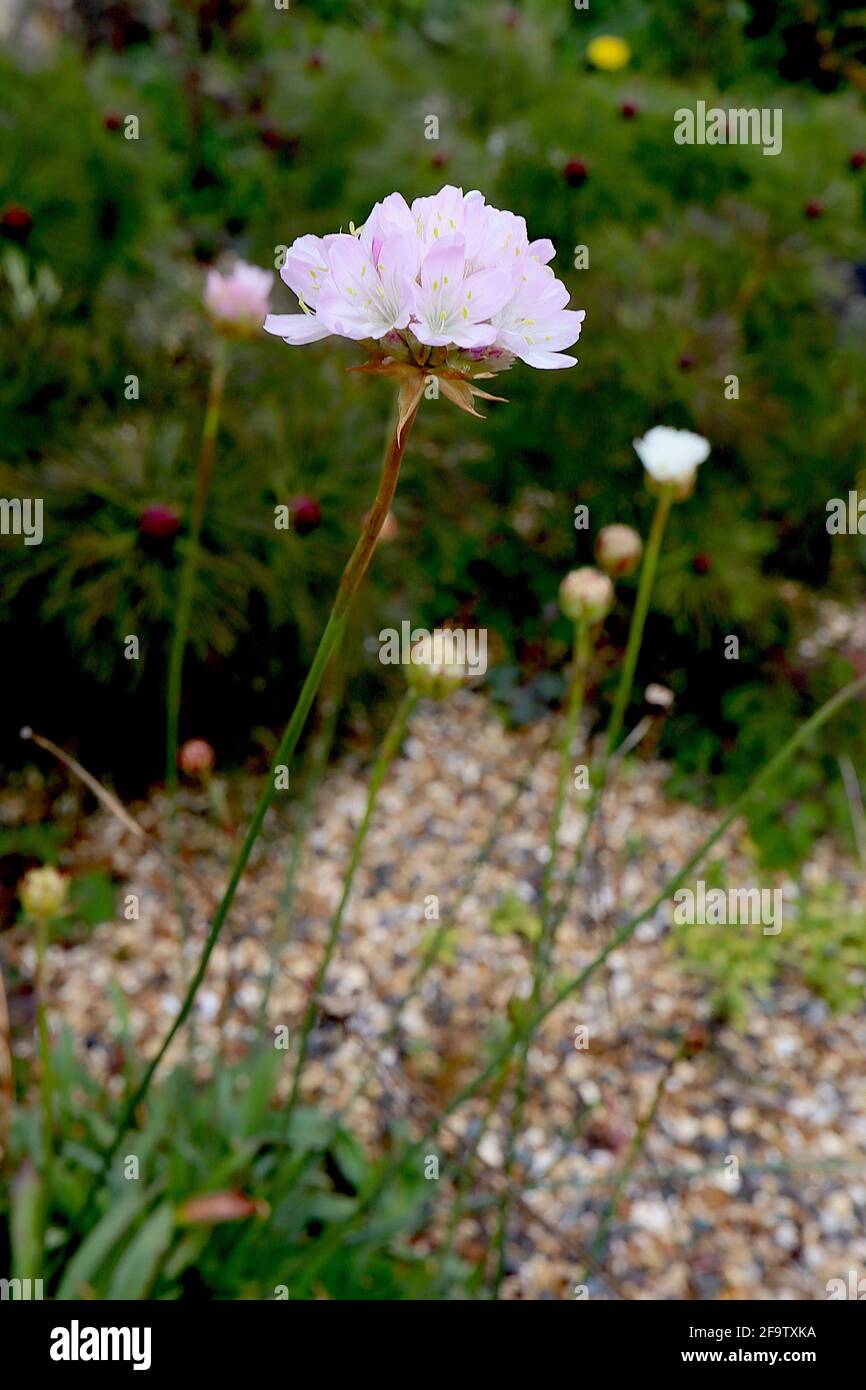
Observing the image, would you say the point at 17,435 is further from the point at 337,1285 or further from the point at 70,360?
the point at 337,1285

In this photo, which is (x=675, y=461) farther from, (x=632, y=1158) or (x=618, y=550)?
(x=632, y=1158)

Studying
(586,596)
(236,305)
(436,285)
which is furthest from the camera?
(236,305)

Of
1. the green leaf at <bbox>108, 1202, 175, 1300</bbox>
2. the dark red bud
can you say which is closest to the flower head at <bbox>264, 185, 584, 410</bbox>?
the green leaf at <bbox>108, 1202, 175, 1300</bbox>

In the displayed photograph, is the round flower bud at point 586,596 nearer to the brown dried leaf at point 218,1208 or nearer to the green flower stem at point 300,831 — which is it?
the green flower stem at point 300,831

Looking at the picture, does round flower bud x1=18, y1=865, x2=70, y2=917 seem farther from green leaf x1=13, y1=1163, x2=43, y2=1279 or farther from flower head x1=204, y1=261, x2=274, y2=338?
flower head x1=204, y1=261, x2=274, y2=338

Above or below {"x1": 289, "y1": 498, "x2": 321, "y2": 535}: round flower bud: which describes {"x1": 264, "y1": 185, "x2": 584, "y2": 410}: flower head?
below

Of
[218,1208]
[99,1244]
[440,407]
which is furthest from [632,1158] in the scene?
[440,407]
